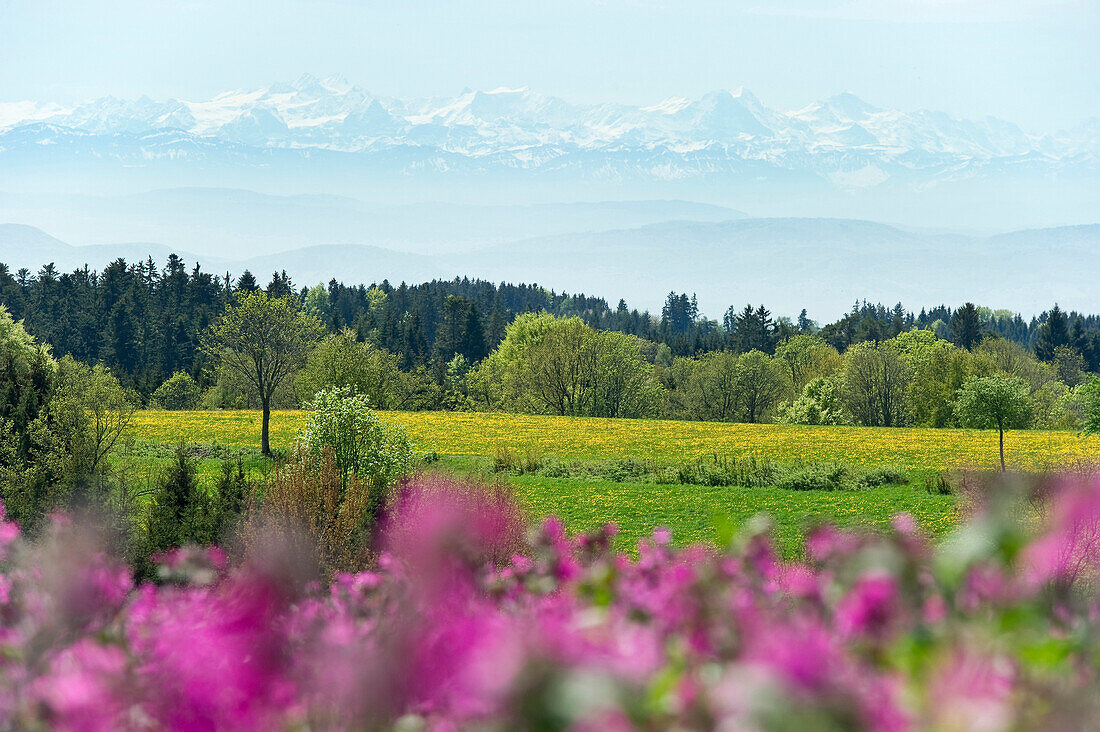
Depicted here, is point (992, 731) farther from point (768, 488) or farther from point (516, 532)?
point (768, 488)

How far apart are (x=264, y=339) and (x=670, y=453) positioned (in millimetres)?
19378

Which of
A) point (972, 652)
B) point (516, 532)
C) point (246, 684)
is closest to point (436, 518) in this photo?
point (246, 684)

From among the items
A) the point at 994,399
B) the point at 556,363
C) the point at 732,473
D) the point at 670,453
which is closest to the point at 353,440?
the point at 732,473

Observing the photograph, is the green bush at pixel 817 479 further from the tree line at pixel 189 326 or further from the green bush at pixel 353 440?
the tree line at pixel 189 326

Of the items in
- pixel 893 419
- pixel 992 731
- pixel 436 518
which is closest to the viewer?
pixel 992 731

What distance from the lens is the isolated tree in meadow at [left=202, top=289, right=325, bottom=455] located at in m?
37.3

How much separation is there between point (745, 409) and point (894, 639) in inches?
3068

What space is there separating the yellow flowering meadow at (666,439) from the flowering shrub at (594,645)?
3394 centimetres

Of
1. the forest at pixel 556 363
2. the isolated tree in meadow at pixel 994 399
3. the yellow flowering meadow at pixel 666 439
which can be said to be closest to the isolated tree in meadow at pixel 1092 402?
the forest at pixel 556 363

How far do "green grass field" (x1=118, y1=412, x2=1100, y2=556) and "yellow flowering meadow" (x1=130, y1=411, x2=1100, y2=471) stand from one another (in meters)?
0.07

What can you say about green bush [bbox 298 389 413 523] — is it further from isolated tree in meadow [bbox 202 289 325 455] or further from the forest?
isolated tree in meadow [bbox 202 289 325 455]

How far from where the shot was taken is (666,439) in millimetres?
48094

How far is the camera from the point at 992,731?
4.97 ft

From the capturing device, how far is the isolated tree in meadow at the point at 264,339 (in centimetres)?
3734
